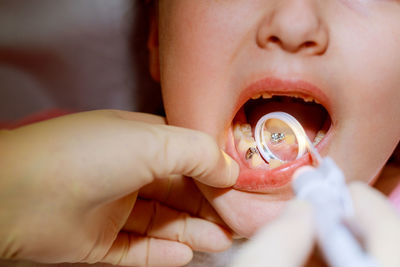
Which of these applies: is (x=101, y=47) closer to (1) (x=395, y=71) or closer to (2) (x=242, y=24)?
(2) (x=242, y=24)

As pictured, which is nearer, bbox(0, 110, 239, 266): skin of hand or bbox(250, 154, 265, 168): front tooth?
bbox(0, 110, 239, 266): skin of hand

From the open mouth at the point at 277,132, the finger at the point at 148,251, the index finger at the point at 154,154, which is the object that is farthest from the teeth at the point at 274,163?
the finger at the point at 148,251

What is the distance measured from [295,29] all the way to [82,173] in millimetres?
419

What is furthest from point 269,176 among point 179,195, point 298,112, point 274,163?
point 179,195

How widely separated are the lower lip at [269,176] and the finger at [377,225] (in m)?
0.25

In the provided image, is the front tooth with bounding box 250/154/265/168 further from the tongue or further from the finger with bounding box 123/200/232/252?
the finger with bounding box 123/200/232/252

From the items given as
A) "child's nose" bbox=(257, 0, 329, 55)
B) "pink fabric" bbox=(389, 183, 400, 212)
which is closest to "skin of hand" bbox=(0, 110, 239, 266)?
"child's nose" bbox=(257, 0, 329, 55)

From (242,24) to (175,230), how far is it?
483 mm

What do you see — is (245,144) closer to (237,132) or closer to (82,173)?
(237,132)

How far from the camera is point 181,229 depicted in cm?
105

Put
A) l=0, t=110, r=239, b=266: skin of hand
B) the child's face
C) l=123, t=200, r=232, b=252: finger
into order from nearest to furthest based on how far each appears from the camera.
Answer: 1. l=0, t=110, r=239, b=266: skin of hand
2. the child's face
3. l=123, t=200, r=232, b=252: finger

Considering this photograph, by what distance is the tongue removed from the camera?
981 millimetres

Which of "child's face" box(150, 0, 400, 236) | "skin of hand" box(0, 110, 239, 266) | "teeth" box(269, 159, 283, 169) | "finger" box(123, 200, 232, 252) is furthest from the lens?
"finger" box(123, 200, 232, 252)

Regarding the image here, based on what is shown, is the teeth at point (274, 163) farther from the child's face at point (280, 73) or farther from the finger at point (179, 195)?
the finger at point (179, 195)
